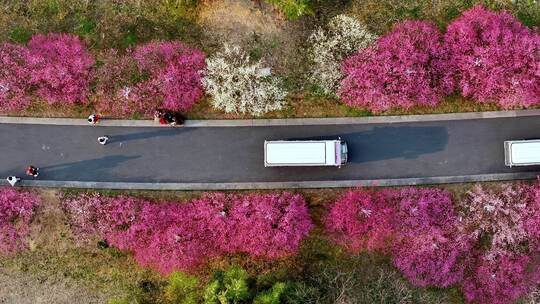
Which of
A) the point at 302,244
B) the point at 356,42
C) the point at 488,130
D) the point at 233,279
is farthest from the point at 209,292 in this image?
the point at 488,130

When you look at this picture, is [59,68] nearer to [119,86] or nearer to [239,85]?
[119,86]

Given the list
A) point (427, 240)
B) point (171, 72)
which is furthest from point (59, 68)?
point (427, 240)

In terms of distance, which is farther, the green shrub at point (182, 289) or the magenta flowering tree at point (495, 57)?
the magenta flowering tree at point (495, 57)

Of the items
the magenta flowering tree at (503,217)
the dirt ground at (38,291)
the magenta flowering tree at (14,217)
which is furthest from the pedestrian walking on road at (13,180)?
the magenta flowering tree at (503,217)

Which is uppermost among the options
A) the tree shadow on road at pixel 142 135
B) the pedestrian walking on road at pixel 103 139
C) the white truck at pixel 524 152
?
the tree shadow on road at pixel 142 135

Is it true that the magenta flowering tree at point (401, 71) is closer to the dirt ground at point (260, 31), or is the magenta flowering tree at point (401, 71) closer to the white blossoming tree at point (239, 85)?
the dirt ground at point (260, 31)

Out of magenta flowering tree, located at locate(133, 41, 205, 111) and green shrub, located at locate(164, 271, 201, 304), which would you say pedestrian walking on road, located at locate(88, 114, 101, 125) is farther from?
green shrub, located at locate(164, 271, 201, 304)
